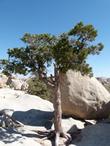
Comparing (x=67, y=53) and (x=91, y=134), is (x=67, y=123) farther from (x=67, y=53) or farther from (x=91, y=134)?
(x=67, y=53)

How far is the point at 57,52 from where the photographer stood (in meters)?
14.7

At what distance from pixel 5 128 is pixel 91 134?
498 cm

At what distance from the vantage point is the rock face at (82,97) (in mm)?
18328

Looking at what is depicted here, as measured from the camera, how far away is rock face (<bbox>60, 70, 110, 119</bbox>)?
1833 cm

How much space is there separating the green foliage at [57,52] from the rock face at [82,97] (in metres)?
2.58

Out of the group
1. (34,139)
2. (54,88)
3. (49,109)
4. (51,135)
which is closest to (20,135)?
(34,139)

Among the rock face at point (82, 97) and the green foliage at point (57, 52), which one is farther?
the rock face at point (82, 97)

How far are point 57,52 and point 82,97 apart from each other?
5004 mm

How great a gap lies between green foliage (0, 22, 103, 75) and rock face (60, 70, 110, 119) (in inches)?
102

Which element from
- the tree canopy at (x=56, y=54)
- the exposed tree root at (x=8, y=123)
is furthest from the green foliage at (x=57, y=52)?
the exposed tree root at (x=8, y=123)

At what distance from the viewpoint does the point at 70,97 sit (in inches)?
724

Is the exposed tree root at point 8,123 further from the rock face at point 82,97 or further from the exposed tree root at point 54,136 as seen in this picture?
the rock face at point 82,97

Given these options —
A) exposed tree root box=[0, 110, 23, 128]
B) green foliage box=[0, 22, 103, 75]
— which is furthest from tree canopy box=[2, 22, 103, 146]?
exposed tree root box=[0, 110, 23, 128]

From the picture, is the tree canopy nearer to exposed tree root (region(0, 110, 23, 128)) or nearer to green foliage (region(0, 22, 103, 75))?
green foliage (region(0, 22, 103, 75))
